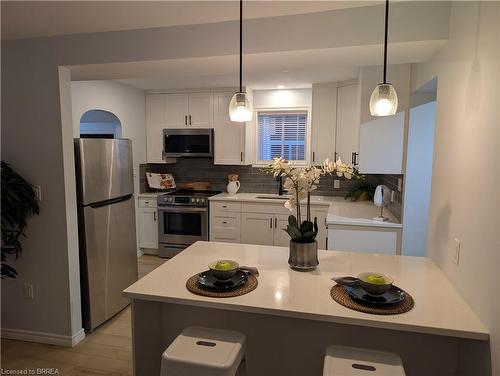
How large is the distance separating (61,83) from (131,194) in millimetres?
→ 1185

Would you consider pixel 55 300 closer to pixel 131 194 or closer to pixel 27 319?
pixel 27 319

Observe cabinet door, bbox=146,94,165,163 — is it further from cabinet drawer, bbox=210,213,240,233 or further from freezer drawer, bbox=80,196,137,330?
freezer drawer, bbox=80,196,137,330

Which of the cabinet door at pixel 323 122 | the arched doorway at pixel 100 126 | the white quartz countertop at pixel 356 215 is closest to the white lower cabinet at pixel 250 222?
the white quartz countertop at pixel 356 215

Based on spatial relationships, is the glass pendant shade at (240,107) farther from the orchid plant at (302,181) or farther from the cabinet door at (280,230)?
the cabinet door at (280,230)

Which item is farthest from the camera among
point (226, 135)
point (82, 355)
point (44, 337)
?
point (226, 135)

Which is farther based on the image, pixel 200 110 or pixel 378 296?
pixel 200 110

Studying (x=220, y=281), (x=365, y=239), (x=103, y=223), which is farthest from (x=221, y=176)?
(x=220, y=281)

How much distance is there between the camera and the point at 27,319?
271 cm

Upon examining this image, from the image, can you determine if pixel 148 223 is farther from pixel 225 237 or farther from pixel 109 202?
pixel 109 202

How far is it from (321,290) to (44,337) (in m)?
2.38

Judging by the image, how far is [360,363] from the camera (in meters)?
1.31

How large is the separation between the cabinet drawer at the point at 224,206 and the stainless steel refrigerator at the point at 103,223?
1272 mm

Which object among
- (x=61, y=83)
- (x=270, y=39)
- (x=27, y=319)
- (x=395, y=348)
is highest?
(x=270, y=39)

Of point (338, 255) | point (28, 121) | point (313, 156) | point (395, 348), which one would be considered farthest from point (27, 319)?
point (313, 156)
